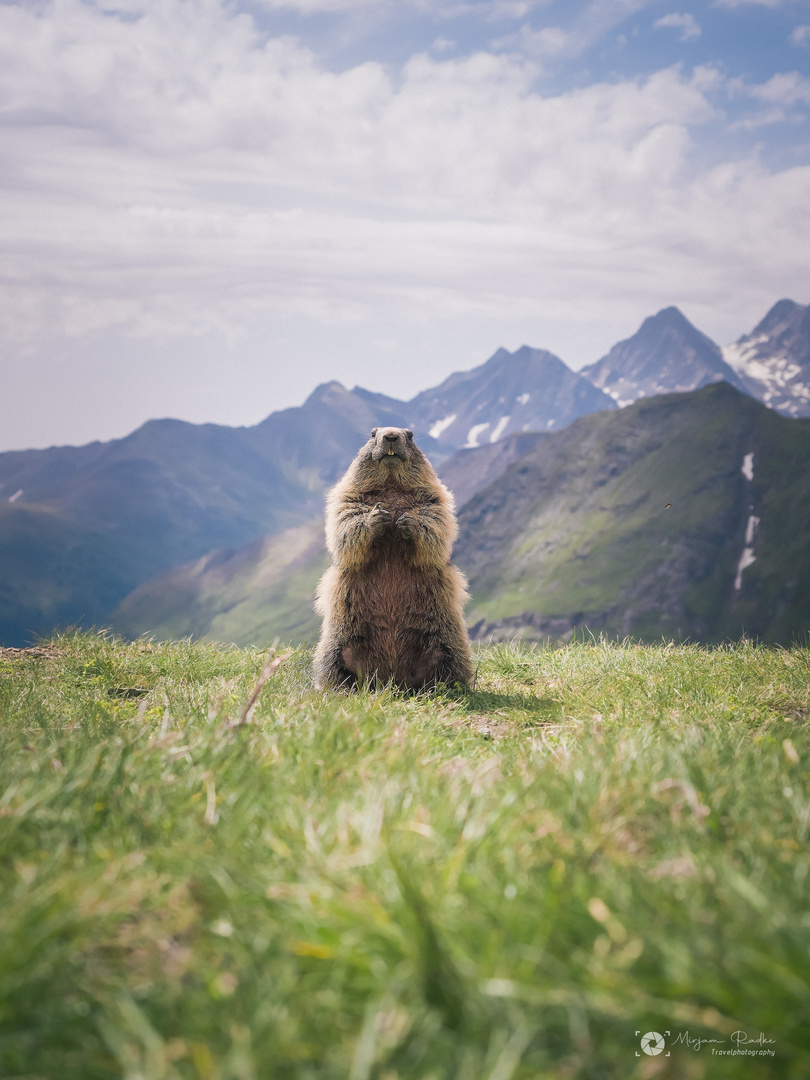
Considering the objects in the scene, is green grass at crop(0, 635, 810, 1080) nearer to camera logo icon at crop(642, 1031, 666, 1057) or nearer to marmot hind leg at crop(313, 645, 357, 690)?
camera logo icon at crop(642, 1031, 666, 1057)

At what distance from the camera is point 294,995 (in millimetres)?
2701

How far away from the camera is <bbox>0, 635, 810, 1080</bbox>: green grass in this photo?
2.49m

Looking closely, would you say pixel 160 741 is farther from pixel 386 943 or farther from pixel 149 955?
pixel 386 943

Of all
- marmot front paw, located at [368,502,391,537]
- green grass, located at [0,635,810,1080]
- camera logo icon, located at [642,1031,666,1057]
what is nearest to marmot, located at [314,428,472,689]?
marmot front paw, located at [368,502,391,537]

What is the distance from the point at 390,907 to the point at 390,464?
7.29 m

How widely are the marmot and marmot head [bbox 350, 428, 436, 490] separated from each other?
0.02 metres

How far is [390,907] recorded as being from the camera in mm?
2938

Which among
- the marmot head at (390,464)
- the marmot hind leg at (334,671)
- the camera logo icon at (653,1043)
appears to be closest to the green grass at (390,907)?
the camera logo icon at (653,1043)

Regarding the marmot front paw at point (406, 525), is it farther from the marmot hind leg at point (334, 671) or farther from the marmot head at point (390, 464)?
the marmot hind leg at point (334, 671)

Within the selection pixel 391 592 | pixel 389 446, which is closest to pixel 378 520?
pixel 391 592

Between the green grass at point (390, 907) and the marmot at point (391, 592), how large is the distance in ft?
12.2

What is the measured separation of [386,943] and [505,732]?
15.7 ft

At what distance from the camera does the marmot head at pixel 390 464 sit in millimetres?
9758

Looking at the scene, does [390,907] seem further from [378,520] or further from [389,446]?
[389,446]
